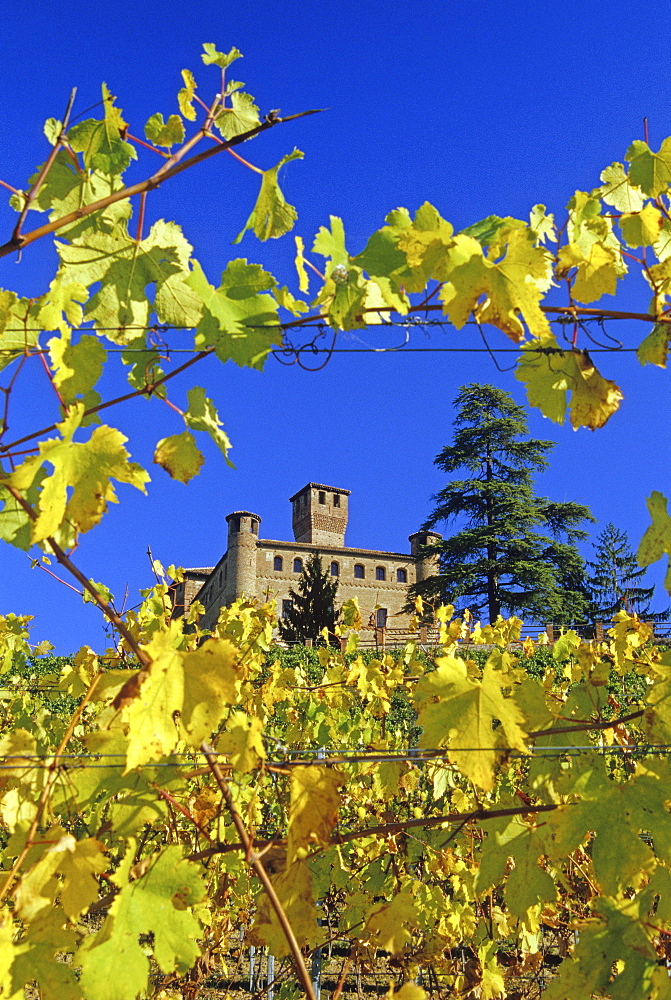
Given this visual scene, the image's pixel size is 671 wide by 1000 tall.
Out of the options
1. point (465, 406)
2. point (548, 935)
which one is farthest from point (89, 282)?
point (465, 406)

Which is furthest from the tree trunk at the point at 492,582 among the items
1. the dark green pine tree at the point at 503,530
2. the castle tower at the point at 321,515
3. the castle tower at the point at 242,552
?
the castle tower at the point at 321,515

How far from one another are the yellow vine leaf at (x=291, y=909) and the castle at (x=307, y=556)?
3478 cm

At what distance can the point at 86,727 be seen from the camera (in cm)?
371

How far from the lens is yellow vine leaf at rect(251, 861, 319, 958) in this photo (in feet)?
4.37

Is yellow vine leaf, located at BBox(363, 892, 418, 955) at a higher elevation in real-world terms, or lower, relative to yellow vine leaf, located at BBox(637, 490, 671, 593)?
lower

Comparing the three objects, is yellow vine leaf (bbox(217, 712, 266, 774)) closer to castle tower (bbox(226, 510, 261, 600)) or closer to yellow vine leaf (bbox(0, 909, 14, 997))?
yellow vine leaf (bbox(0, 909, 14, 997))

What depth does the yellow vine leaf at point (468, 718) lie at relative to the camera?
3.91 feet

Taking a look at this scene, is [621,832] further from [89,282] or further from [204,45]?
[204,45]

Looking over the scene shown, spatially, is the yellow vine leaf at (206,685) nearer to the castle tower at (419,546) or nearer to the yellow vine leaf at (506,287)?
the yellow vine leaf at (506,287)

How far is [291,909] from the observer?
137 cm

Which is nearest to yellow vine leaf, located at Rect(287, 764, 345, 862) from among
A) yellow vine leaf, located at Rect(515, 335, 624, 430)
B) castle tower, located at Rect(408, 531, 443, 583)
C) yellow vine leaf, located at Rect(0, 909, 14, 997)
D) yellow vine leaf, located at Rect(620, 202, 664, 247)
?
yellow vine leaf, located at Rect(0, 909, 14, 997)

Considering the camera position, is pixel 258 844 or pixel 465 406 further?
pixel 465 406

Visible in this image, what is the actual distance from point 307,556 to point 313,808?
1526 inches

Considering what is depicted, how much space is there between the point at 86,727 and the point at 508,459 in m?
A: 28.1
